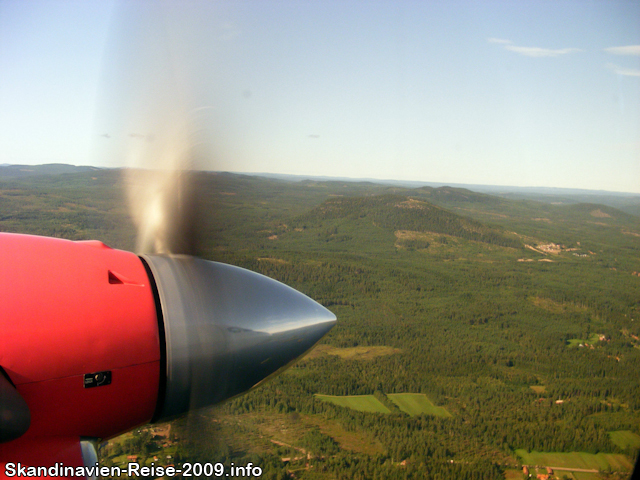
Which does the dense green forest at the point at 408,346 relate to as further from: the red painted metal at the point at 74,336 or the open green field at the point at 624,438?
the red painted metal at the point at 74,336

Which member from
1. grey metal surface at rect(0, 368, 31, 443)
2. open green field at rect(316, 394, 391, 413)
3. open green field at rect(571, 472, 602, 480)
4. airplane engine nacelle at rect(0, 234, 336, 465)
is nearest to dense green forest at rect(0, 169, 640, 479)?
open green field at rect(571, 472, 602, 480)

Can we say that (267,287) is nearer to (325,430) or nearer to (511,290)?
(325,430)

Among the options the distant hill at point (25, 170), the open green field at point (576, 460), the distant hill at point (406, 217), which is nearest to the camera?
the open green field at point (576, 460)

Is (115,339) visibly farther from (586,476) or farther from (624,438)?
(624,438)

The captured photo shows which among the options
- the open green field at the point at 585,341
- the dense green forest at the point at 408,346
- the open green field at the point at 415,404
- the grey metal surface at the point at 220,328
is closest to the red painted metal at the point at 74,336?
the grey metal surface at the point at 220,328

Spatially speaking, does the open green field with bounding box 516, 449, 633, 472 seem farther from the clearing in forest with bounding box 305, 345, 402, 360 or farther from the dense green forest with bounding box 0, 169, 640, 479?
the clearing in forest with bounding box 305, 345, 402, 360

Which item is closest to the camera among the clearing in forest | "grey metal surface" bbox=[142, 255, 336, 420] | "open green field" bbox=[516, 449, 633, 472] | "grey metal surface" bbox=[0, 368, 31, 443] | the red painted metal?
"grey metal surface" bbox=[0, 368, 31, 443]

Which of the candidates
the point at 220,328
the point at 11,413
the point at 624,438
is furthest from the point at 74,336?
the point at 624,438
